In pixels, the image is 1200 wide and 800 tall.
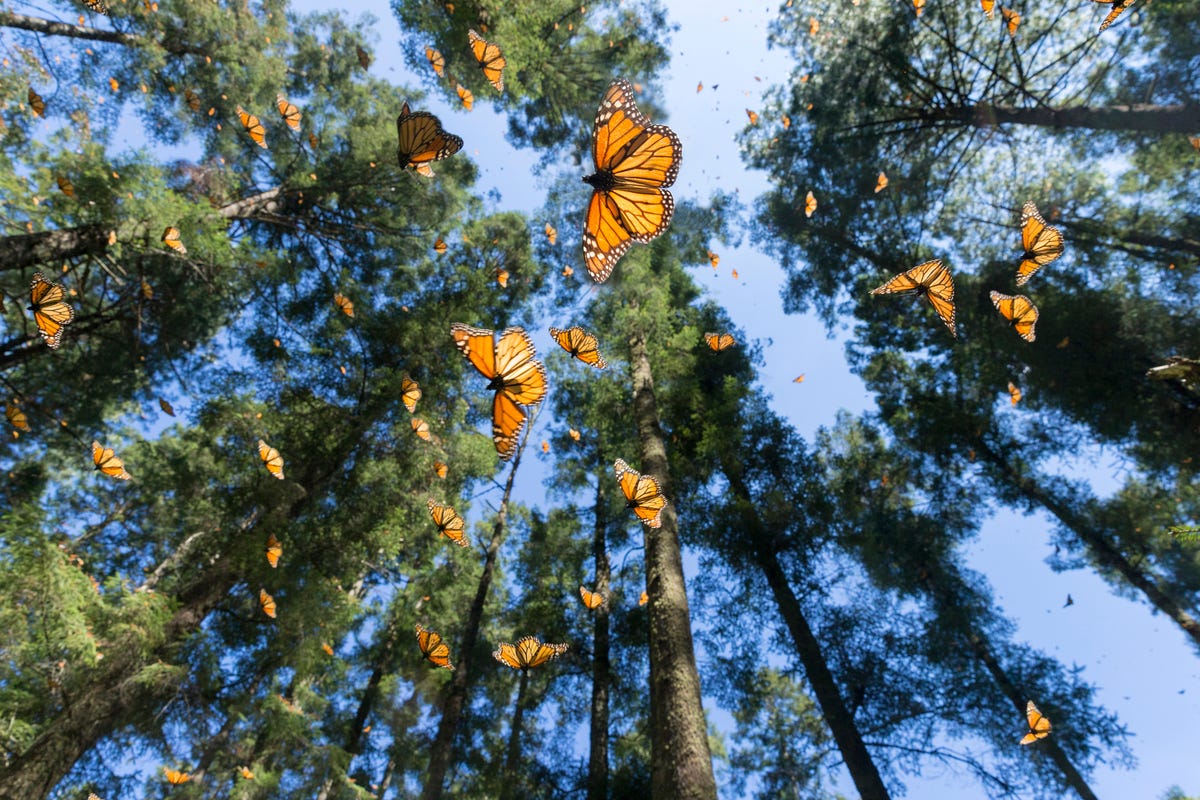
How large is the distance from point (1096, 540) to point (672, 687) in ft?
30.9

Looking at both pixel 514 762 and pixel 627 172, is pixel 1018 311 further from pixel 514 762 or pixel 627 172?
pixel 514 762

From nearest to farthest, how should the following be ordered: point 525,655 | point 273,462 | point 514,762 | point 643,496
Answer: point 643,496 < point 525,655 < point 273,462 < point 514,762

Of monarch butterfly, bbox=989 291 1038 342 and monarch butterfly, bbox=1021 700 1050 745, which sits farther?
monarch butterfly, bbox=1021 700 1050 745

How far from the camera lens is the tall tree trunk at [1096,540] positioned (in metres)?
7.97

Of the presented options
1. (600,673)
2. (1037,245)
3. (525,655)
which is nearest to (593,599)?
(600,673)

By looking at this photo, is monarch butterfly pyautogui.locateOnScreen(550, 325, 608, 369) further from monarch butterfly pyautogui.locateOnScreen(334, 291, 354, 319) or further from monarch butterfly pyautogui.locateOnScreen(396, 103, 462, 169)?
monarch butterfly pyautogui.locateOnScreen(334, 291, 354, 319)

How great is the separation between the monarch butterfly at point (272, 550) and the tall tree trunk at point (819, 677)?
20.6ft

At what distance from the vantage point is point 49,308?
4.79 m

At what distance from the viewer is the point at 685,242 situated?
1183 centimetres

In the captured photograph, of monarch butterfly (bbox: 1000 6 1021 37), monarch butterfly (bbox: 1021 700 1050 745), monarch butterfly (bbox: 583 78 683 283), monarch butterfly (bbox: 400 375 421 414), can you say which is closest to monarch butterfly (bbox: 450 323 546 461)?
monarch butterfly (bbox: 583 78 683 283)

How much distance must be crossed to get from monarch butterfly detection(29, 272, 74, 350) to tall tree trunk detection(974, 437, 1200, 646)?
43.6ft

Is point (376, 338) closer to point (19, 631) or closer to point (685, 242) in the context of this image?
point (19, 631)

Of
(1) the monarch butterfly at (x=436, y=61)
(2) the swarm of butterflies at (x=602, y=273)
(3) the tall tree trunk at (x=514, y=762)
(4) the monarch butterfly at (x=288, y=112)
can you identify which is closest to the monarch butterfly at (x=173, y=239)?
(2) the swarm of butterflies at (x=602, y=273)

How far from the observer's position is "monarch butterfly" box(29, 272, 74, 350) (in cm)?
459
